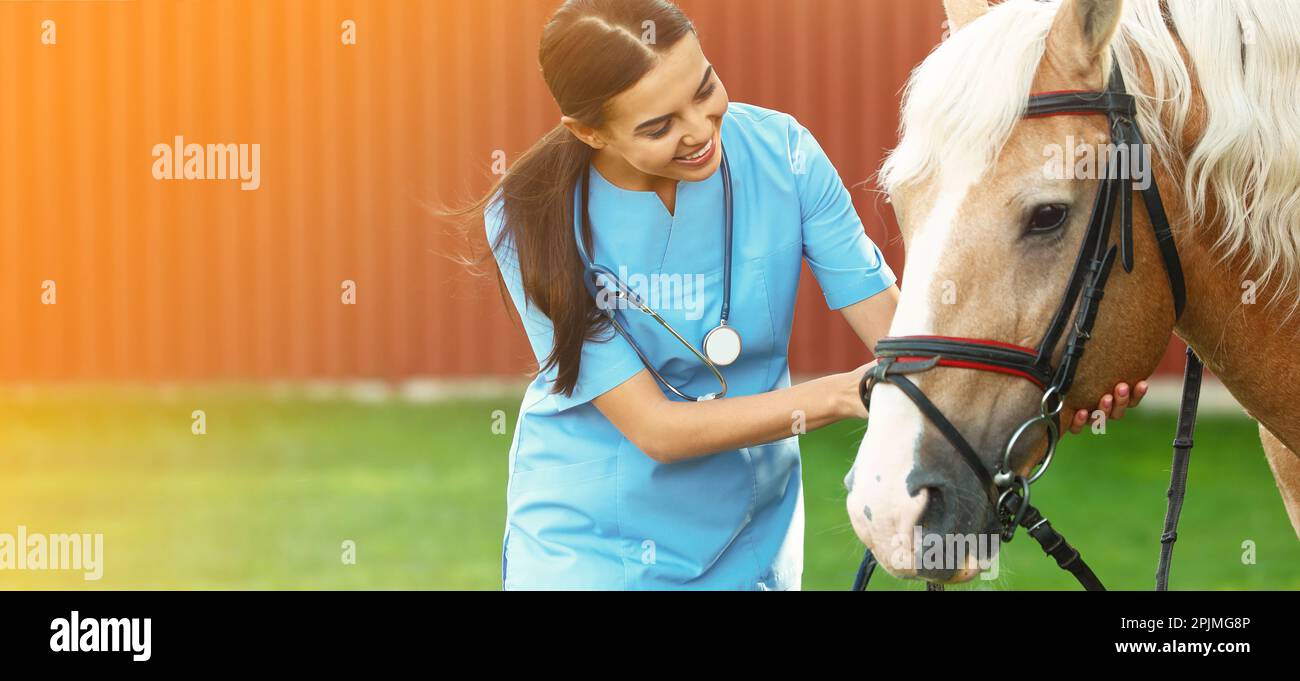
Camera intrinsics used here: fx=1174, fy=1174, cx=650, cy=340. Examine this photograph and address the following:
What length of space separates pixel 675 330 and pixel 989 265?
2.08ft

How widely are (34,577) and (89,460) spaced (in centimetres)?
247

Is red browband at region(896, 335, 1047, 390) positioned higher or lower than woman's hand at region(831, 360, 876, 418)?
higher

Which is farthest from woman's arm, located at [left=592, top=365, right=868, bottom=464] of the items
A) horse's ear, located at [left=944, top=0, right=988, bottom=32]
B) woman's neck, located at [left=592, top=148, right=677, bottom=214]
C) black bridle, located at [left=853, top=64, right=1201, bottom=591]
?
horse's ear, located at [left=944, top=0, right=988, bottom=32]

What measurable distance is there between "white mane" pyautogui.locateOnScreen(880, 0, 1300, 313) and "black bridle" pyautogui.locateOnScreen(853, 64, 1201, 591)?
0.05m

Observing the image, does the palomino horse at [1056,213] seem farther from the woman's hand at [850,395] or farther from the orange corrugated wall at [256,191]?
the orange corrugated wall at [256,191]

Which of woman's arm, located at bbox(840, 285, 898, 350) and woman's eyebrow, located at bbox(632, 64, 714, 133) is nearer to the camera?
woman's eyebrow, located at bbox(632, 64, 714, 133)

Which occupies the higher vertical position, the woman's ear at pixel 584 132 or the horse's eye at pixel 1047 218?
the woman's ear at pixel 584 132

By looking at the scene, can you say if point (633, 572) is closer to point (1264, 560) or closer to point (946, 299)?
point (946, 299)

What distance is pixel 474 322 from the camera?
965 cm

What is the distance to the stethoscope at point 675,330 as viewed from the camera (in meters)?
2.23

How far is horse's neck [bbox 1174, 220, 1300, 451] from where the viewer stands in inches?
81.1

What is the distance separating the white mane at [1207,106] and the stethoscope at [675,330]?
409 mm

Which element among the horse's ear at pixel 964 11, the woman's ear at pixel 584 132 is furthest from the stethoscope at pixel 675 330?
the horse's ear at pixel 964 11

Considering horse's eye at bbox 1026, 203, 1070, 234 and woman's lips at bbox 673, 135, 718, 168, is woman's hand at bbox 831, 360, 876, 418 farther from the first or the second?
woman's lips at bbox 673, 135, 718, 168
